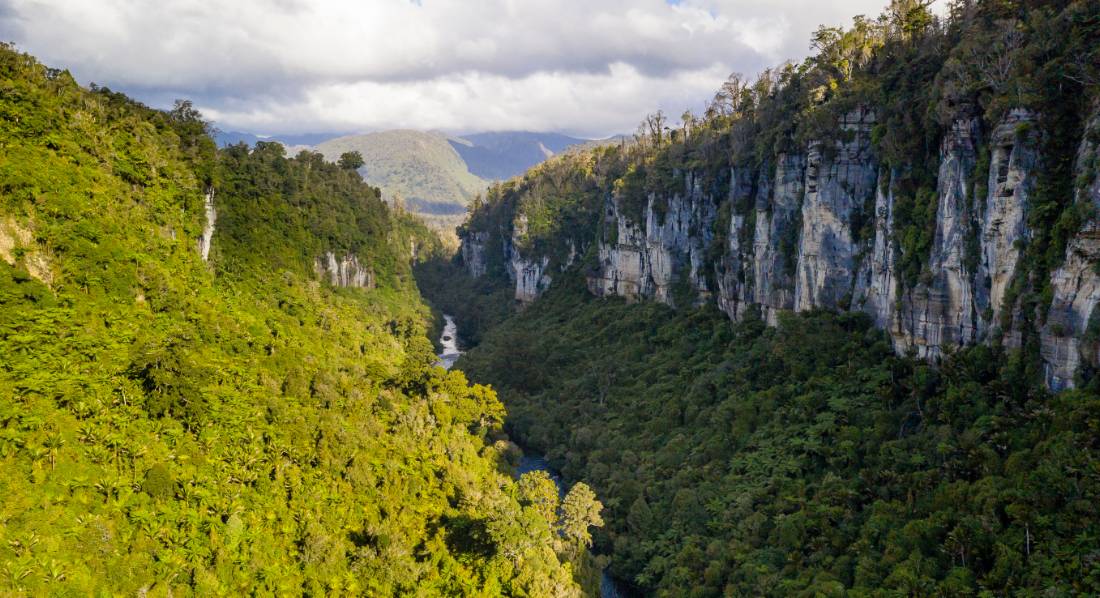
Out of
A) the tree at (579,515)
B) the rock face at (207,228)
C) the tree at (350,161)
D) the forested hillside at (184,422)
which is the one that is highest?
the tree at (350,161)

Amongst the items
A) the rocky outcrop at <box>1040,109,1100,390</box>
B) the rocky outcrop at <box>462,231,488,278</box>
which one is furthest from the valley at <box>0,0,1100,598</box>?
the rocky outcrop at <box>462,231,488,278</box>

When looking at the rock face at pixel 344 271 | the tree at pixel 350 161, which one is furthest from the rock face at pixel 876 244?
the tree at pixel 350 161

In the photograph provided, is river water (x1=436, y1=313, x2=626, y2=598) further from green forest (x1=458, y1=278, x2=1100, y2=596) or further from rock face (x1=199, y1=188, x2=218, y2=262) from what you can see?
rock face (x1=199, y1=188, x2=218, y2=262)

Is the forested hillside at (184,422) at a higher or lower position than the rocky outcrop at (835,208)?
lower

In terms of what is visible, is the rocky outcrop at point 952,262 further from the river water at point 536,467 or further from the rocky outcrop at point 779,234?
the river water at point 536,467

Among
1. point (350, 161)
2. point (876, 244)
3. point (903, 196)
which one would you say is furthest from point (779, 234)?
point (350, 161)

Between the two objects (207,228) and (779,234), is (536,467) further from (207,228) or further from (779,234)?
(207,228)

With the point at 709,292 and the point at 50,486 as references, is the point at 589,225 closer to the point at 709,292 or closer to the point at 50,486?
the point at 709,292
